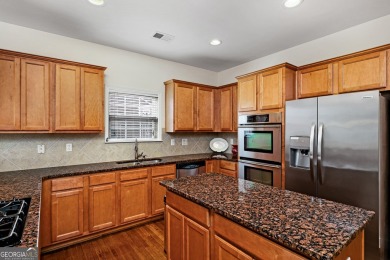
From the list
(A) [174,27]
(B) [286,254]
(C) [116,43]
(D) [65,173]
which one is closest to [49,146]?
(D) [65,173]

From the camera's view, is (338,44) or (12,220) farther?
(338,44)

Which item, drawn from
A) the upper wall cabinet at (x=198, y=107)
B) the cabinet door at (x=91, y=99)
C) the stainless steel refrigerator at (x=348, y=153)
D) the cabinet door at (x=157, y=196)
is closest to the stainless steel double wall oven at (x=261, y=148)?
the stainless steel refrigerator at (x=348, y=153)

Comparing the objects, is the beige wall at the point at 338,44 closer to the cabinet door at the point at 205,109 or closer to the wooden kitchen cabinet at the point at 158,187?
the cabinet door at the point at 205,109

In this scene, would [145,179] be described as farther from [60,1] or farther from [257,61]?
[257,61]

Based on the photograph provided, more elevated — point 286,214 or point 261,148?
point 261,148

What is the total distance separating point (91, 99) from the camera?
117 inches

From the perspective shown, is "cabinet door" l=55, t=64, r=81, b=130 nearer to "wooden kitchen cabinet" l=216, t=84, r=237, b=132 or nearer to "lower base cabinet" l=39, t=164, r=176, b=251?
"lower base cabinet" l=39, t=164, r=176, b=251

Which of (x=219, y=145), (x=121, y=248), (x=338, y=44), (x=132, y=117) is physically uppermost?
(x=338, y=44)

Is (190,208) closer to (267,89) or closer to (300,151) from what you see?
(300,151)

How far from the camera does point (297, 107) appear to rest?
105 inches

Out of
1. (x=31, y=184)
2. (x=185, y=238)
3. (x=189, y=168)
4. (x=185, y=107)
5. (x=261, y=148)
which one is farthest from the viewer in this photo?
(x=185, y=107)

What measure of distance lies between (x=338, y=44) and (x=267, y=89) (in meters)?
1.11

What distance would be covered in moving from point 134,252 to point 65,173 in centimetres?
126

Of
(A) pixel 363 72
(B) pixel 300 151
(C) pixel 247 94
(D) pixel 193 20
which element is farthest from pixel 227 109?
(A) pixel 363 72
